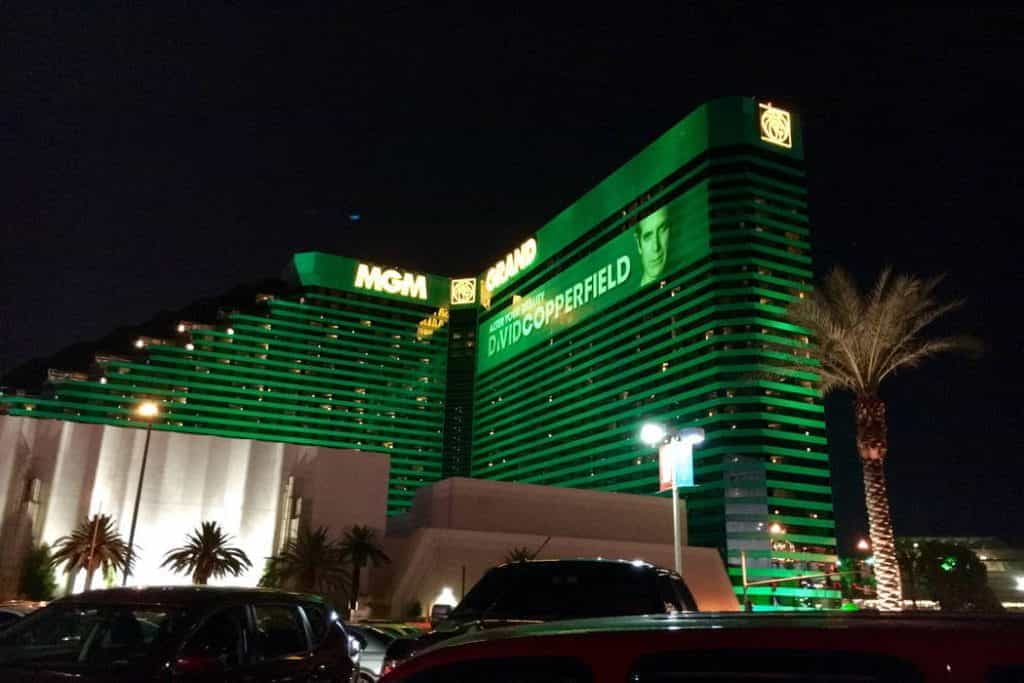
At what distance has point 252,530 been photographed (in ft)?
215

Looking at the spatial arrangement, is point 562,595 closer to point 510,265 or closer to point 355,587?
point 355,587

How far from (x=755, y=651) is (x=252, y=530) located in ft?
225

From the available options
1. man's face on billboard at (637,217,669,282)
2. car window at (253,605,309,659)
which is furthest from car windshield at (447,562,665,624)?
man's face on billboard at (637,217,669,282)

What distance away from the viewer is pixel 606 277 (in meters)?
139

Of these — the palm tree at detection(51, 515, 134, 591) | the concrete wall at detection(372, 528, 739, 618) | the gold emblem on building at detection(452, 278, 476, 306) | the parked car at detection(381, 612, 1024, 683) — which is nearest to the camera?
the parked car at detection(381, 612, 1024, 683)

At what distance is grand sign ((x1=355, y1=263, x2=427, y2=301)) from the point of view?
158750mm

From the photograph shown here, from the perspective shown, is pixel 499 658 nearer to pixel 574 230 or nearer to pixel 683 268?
pixel 683 268

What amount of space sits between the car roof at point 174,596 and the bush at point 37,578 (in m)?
56.8

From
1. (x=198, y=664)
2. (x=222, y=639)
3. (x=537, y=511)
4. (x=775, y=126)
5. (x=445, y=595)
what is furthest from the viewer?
(x=775, y=126)

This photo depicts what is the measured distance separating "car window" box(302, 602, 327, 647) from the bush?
186ft

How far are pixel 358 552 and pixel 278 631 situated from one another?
56726 mm

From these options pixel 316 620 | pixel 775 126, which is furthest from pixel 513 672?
pixel 775 126

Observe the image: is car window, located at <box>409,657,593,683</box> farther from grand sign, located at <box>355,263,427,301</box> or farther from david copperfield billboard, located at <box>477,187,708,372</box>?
grand sign, located at <box>355,263,427,301</box>

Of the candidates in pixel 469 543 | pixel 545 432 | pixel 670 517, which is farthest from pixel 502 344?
pixel 469 543
